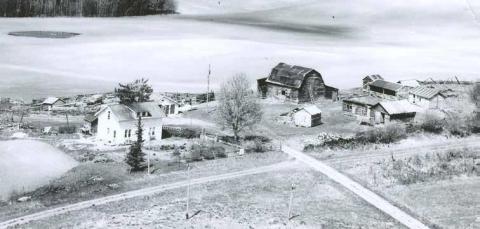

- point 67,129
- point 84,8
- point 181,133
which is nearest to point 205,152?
point 181,133

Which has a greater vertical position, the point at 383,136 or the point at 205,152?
the point at 383,136

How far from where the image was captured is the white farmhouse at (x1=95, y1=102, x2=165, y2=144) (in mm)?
66312

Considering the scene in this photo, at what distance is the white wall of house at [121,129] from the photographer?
6638cm

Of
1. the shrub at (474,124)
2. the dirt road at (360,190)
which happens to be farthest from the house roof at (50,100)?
the shrub at (474,124)

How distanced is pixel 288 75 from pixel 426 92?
20.2m

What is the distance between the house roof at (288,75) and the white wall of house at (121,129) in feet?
89.6

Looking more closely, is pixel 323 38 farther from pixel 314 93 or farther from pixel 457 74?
pixel 314 93

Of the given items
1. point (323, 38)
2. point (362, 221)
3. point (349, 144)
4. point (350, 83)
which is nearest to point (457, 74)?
point (350, 83)

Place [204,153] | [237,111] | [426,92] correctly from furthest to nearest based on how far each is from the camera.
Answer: [426,92]
[237,111]
[204,153]

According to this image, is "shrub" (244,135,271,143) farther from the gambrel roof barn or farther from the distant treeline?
the distant treeline

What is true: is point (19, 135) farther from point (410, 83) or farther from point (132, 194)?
point (410, 83)

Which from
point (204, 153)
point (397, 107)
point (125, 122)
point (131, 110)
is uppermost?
point (397, 107)

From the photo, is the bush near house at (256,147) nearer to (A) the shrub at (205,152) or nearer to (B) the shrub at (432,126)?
(A) the shrub at (205,152)

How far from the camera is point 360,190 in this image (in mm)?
51750
